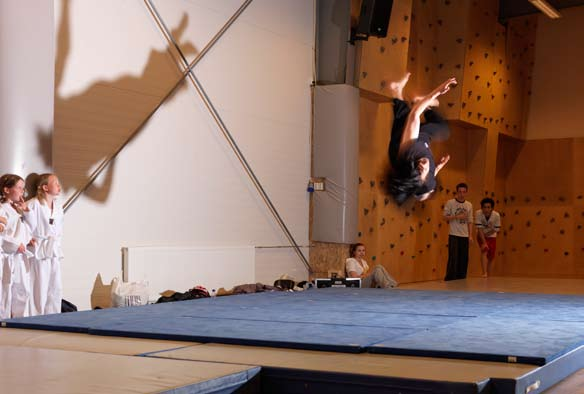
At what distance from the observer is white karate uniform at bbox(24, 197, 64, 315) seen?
6836 millimetres

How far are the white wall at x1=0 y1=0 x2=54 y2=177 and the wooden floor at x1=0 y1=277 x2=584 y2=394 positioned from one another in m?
2.67

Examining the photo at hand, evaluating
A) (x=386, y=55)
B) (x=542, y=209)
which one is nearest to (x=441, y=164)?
(x=386, y=55)

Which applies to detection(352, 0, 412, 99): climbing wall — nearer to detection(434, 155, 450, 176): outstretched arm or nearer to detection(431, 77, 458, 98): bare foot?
detection(431, 77, 458, 98): bare foot

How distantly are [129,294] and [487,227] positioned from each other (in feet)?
25.7

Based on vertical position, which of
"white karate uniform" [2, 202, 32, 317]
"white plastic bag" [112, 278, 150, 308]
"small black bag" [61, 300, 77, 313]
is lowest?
"small black bag" [61, 300, 77, 313]

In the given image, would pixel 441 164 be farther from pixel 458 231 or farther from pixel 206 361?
pixel 206 361

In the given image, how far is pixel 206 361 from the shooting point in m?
3.70

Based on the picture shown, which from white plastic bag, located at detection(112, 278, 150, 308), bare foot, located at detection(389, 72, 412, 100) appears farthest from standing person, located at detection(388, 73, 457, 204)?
white plastic bag, located at detection(112, 278, 150, 308)

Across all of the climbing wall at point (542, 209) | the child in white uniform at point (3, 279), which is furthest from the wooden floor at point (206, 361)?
the climbing wall at point (542, 209)

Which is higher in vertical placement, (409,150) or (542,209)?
(409,150)

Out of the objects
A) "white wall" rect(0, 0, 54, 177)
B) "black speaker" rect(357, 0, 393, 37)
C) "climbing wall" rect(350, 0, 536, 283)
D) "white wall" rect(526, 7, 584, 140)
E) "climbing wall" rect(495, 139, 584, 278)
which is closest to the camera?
"white wall" rect(0, 0, 54, 177)

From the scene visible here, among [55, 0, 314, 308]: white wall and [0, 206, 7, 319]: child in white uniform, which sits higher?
[55, 0, 314, 308]: white wall

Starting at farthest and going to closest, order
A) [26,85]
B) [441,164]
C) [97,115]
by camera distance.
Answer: [441,164] → [97,115] → [26,85]

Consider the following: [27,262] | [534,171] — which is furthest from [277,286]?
[534,171]
